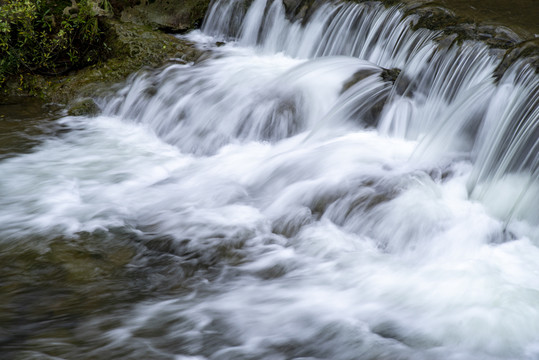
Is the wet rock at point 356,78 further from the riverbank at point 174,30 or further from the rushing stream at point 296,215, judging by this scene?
the riverbank at point 174,30

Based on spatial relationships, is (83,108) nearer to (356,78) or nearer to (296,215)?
(356,78)

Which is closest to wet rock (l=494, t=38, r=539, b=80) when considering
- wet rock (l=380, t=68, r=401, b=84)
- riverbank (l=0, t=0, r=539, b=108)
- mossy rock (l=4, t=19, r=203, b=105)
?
riverbank (l=0, t=0, r=539, b=108)

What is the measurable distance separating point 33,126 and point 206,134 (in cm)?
174

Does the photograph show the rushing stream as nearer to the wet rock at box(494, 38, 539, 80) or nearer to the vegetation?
the wet rock at box(494, 38, 539, 80)

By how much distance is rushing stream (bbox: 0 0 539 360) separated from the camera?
10.8 feet

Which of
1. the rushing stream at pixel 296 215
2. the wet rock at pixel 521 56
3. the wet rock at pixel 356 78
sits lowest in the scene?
the rushing stream at pixel 296 215

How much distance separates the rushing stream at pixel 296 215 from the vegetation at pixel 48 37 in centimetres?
100

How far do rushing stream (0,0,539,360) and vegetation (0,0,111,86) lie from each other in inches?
39.4

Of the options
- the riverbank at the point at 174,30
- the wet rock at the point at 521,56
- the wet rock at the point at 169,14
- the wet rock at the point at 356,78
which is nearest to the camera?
the wet rock at the point at 521,56

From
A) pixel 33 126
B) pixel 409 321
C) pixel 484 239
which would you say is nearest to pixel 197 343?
pixel 409 321

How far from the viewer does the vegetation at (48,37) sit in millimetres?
6766

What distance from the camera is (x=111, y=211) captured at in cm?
453

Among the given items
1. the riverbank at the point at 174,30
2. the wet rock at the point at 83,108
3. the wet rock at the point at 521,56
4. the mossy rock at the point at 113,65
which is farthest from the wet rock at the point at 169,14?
the wet rock at the point at 521,56

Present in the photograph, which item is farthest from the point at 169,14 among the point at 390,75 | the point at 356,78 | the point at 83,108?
the point at 390,75
